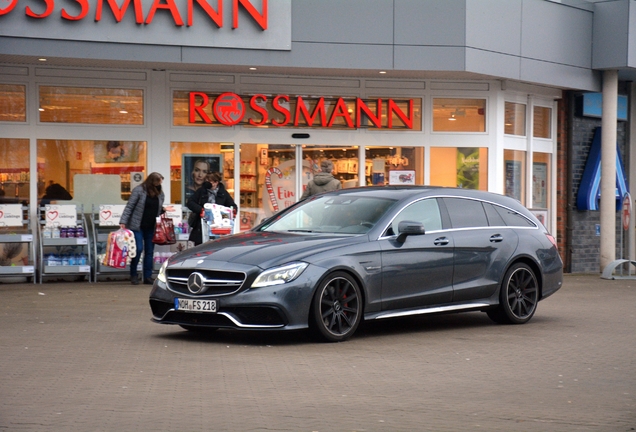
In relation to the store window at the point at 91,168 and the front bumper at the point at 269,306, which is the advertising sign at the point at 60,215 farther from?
the front bumper at the point at 269,306

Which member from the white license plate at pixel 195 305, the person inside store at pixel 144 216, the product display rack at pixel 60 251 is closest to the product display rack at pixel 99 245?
the product display rack at pixel 60 251

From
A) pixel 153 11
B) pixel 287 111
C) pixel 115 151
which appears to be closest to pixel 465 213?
pixel 153 11

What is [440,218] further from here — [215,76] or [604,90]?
[604,90]

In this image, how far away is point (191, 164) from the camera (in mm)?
19422

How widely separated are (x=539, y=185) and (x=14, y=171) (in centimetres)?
1124

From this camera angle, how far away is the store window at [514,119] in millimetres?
21594

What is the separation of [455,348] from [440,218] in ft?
6.23

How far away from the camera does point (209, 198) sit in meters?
17.5

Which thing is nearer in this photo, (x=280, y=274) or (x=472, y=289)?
(x=280, y=274)

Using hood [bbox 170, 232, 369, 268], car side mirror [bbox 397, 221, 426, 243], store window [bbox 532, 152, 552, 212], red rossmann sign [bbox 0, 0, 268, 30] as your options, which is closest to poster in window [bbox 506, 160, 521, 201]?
store window [bbox 532, 152, 552, 212]

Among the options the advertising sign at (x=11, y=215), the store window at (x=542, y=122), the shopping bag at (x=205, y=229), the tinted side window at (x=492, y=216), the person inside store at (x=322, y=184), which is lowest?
the shopping bag at (x=205, y=229)

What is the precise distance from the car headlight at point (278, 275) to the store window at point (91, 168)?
971cm

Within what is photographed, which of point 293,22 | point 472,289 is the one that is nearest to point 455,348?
point 472,289

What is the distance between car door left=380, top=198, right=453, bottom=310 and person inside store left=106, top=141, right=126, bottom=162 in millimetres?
9010
